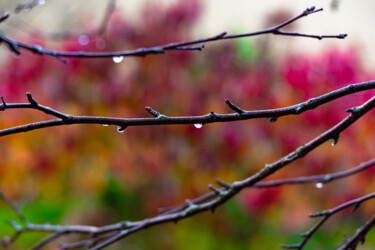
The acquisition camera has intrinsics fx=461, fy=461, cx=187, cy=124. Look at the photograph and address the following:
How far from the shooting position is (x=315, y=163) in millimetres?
2506

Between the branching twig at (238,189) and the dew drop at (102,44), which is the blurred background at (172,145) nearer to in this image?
the dew drop at (102,44)

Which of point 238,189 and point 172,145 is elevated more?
point 172,145

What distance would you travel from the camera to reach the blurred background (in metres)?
2.57

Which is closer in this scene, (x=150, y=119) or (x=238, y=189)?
(x=150, y=119)

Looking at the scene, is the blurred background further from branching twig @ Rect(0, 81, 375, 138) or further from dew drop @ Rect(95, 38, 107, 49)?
branching twig @ Rect(0, 81, 375, 138)

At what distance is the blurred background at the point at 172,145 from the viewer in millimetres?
2570

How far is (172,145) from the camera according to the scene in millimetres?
2656

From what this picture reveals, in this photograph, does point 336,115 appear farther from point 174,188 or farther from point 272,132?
point 174,188

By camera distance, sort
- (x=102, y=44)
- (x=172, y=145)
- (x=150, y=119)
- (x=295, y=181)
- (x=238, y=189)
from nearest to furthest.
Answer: (x=150, y=119)
(x=238, y=189)
(x=295, y=181)
(x=102, y=44)
(x=172, y=145)

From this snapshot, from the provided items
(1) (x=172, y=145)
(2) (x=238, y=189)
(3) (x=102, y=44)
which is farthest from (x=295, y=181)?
(1) (x=172, y=145)

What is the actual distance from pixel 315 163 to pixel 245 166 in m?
0.40

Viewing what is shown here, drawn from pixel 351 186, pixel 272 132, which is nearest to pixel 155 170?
pixel 272 132

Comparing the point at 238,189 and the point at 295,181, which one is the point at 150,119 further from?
the point at 295,181

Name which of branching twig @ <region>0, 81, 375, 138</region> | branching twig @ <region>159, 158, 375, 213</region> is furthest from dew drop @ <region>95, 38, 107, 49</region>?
branching twig @ <region>0, 81, 375, 138</region>
